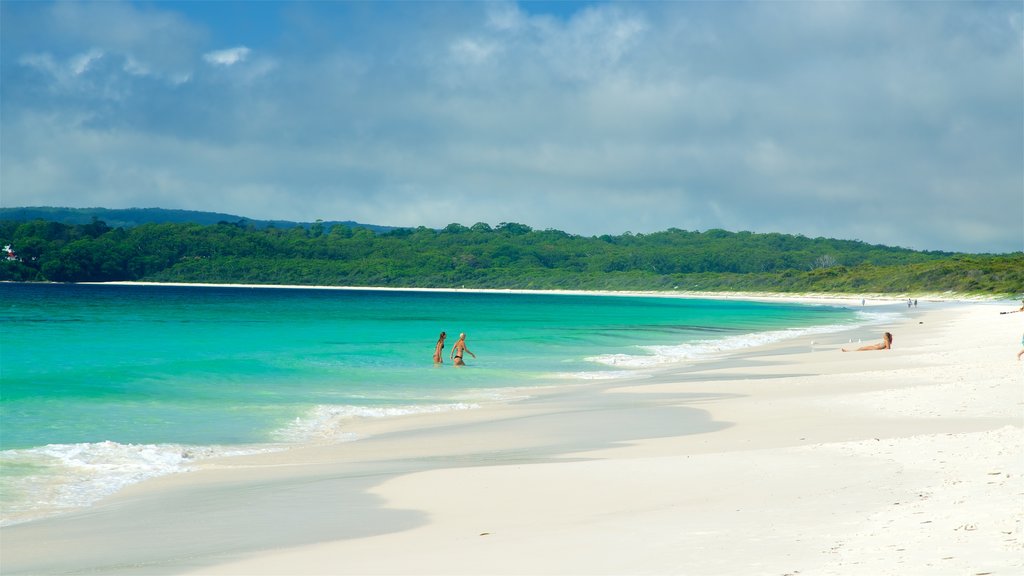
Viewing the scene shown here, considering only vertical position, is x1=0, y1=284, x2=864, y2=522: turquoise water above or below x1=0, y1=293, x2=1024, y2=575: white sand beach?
below

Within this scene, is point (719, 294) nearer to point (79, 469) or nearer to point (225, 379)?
point (225, 379)

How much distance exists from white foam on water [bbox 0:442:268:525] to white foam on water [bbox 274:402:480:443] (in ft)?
4.89

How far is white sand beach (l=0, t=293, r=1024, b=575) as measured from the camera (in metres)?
6.51

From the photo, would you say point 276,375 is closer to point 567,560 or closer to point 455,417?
point 455,417

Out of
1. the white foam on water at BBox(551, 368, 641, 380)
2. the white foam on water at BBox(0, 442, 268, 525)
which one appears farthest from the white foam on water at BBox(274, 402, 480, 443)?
the white foam on water at BBox(551, 368, 641, 380)

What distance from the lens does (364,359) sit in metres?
32.0

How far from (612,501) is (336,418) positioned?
975cm

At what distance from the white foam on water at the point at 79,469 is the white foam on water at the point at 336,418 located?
149cm

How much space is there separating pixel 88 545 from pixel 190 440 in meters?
6.52

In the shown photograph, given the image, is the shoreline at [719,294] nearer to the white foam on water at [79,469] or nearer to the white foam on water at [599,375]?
the white foam on water at [599,375]

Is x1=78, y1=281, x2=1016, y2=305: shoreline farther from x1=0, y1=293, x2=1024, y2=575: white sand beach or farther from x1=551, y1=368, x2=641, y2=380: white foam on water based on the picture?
x1=0, y1=293, x2=1024, y2=575: white sand beach

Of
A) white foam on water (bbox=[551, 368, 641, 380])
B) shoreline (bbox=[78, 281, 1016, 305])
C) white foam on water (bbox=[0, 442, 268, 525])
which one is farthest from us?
shoreline (bbox=[78, 281, 1016, 305])

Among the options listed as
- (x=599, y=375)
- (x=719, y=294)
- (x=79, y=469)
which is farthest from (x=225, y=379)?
(x=719, y=294)

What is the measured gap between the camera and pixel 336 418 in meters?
17.5
